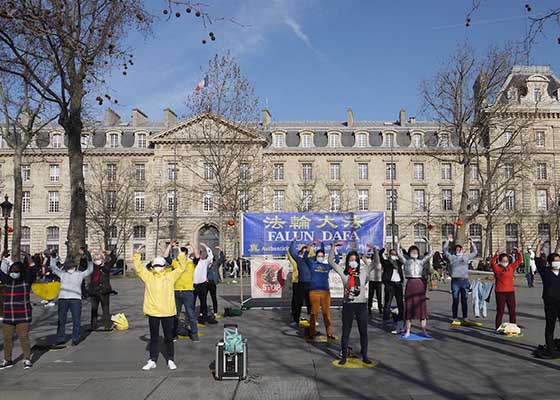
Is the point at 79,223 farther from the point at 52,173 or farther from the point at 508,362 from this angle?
the point at 52,173

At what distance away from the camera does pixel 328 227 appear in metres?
17.2

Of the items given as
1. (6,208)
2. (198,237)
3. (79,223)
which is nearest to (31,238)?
(198,237)

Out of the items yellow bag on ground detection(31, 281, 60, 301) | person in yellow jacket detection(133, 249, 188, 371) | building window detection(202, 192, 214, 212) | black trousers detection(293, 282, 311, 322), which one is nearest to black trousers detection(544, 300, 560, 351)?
black trousers detection(293, 282, 311, 322)

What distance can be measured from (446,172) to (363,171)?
8739 millimetres

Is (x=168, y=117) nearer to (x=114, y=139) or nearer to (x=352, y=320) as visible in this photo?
(x=114, y=139)

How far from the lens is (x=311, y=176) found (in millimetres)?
60000

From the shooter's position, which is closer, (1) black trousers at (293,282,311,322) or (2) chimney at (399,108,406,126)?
(1) black trousers at (293,282,311,322)

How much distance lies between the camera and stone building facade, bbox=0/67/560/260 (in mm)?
56906

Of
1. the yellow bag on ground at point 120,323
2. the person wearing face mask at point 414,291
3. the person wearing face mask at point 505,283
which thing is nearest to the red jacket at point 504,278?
the person wearing face mask at point 505,283

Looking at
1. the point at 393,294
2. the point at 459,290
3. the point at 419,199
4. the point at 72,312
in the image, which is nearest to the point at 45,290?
the point at 72,312

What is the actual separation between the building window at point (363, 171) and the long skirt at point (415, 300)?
49.1m

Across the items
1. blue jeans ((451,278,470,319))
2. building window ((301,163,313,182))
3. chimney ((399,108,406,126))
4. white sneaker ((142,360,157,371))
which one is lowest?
white sneaker ((142,360,157,371))

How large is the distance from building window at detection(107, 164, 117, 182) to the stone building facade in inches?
5.9

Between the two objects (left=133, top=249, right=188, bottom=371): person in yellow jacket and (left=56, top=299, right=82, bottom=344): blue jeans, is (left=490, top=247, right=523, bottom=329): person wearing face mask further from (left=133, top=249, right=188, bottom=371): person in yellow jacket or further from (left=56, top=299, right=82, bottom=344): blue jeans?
(left=56, top=299, right=82, bottom=344): blue jeans
